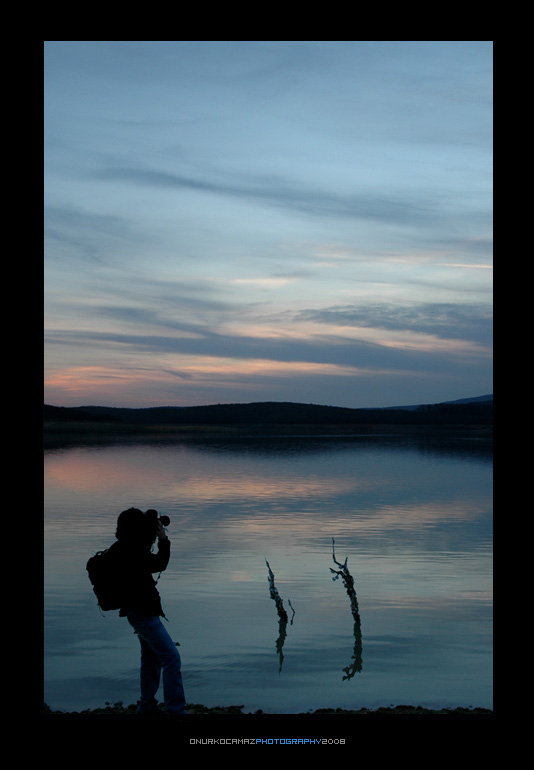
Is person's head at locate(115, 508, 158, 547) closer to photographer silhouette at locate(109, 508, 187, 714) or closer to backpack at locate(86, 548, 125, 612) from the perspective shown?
photographer silhouette at locate(109, 508, 187, 714)

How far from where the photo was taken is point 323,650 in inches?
365

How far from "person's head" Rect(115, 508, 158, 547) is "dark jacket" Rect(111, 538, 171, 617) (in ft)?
0.09

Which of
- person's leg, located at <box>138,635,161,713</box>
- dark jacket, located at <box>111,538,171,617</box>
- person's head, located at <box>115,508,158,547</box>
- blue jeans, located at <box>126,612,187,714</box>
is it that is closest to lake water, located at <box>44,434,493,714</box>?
person's leg, located at <box>138,635,161,713</box>

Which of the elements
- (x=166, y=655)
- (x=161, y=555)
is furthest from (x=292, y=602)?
(x=161, y=555)

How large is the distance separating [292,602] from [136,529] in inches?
343

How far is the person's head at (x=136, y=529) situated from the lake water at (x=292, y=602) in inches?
127

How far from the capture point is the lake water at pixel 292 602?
754 centimetres

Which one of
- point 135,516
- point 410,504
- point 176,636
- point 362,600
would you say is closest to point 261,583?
point 362,600

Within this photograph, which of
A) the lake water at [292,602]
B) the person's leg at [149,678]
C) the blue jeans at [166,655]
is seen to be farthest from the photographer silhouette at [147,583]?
the lake water at [292,602]

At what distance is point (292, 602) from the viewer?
11.9 m

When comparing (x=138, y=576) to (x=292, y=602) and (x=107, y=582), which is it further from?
(x=292, y=602)
